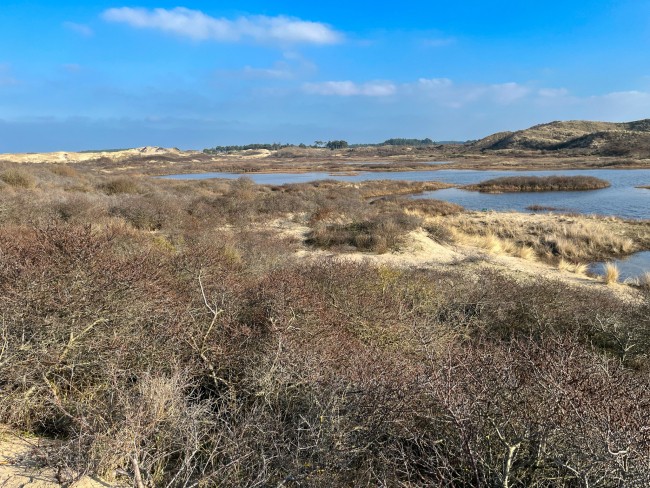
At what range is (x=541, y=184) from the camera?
126 ft

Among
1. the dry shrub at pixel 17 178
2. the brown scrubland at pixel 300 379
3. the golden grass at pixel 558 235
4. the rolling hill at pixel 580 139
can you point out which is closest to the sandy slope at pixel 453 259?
the golden grass at pixel 558 235

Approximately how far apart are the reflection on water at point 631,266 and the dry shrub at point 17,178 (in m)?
25.8

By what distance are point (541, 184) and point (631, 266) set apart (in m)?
25.5

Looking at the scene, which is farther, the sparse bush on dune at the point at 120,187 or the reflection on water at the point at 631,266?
the sparse bush on dune at the point at 120,187

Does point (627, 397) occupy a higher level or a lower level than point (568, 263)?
higher

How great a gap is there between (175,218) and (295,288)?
11.4 meters

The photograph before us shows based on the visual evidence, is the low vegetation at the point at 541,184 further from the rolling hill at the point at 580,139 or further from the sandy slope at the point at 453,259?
the rolling hill at the point at 580,139

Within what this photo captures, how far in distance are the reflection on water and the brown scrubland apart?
891 cm

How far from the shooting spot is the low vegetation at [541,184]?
122 ft

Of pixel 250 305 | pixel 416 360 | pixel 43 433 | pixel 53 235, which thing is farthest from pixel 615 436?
pixel 53 235

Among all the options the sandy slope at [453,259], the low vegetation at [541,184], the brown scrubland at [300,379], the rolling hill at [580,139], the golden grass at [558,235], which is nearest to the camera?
the brown scrubland at [300,379]

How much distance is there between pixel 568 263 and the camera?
15.7 meters

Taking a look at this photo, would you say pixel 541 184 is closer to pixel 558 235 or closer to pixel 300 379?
pixel 558 235

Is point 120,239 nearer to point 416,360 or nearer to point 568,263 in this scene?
point 416,360
